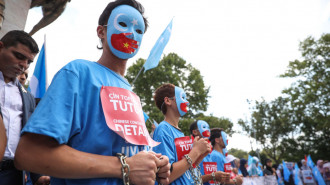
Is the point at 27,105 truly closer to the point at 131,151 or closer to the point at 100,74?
the point at 100,74

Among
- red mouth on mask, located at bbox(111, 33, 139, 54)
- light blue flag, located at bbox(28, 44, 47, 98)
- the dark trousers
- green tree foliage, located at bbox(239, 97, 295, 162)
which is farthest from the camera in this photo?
green tree foliage, located at bbox(239, 97, 295, 162)

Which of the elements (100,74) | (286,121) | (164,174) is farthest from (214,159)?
(286,121)

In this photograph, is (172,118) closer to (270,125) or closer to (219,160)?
(219,160)

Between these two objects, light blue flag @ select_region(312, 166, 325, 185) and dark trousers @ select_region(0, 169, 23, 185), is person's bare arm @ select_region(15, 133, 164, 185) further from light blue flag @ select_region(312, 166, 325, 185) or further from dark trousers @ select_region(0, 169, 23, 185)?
light blue flag @ select_region(312, 166, 325, 185)

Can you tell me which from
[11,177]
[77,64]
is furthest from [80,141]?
[11,177]

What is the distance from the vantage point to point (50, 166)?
91 centimetres

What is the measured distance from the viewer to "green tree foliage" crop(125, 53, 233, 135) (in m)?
19.1

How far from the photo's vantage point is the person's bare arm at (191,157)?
227cm

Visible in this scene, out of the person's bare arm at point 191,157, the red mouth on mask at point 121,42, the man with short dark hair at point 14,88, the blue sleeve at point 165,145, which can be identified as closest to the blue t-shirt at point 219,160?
the person's bare arm at point 191,157

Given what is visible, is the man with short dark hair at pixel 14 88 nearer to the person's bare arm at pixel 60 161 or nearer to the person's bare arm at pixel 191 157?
the person's bare arm at pixel 60 161

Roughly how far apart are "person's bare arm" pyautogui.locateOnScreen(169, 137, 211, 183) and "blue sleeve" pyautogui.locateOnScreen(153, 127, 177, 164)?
0.16m

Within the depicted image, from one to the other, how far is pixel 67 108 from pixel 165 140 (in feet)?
5.67

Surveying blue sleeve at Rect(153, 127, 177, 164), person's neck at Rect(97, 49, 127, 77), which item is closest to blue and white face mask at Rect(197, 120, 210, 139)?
blue sleeve at Rect(153, 127, 177, 164)

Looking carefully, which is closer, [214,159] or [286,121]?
[214,159]
